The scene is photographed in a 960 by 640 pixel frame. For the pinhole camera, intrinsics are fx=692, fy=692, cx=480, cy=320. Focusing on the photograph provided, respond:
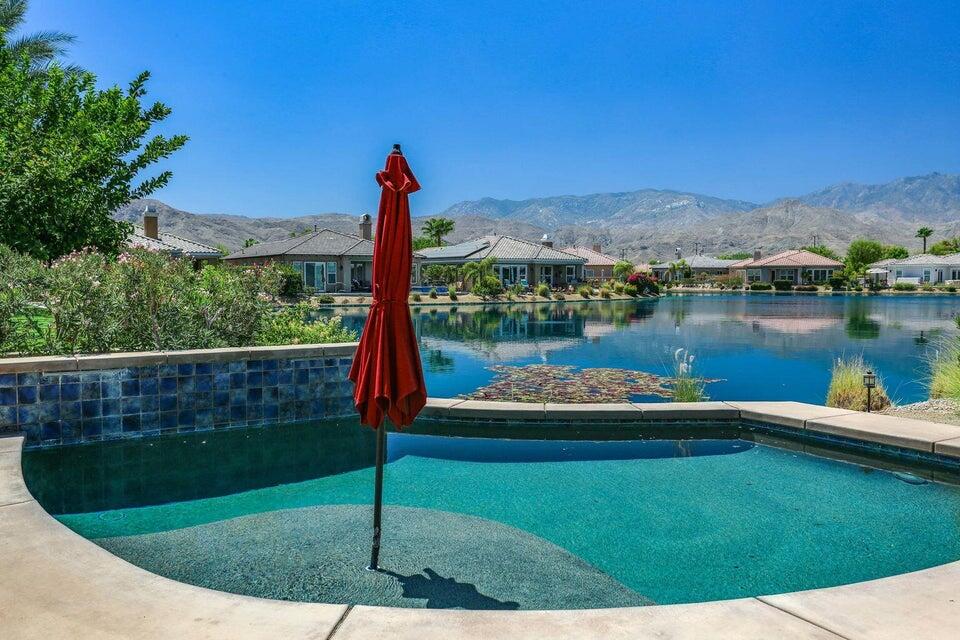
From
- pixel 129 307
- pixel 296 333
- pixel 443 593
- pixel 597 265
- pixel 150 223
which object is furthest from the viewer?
pixel 597 265

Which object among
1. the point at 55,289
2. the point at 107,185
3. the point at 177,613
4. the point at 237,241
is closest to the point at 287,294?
the point at 107,185

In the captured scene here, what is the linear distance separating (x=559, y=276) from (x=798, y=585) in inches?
1941

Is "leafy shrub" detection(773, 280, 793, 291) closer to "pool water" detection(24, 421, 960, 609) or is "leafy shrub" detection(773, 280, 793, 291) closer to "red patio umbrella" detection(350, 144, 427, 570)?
"pool water" detection(24, 421, 960, 609)

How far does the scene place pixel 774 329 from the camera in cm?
2314

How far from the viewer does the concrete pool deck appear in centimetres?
275

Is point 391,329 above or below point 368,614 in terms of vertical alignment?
above

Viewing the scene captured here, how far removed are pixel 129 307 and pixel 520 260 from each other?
140 ft

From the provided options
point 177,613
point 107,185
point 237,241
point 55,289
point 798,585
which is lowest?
point 798,585

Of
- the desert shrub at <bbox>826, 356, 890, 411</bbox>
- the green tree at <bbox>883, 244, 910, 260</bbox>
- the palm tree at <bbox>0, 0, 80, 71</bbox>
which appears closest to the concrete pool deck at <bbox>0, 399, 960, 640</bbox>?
the desert shrub at <bbox>826, 356, 890, 411</bbox>

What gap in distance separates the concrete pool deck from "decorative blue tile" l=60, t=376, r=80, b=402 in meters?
3.18

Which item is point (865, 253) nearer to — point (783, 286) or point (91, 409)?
point (783, 286)

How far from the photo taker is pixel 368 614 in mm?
Answer: 2881

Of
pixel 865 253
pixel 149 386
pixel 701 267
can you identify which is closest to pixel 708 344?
pixel 149 386

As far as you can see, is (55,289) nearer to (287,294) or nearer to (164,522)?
(164,522)
